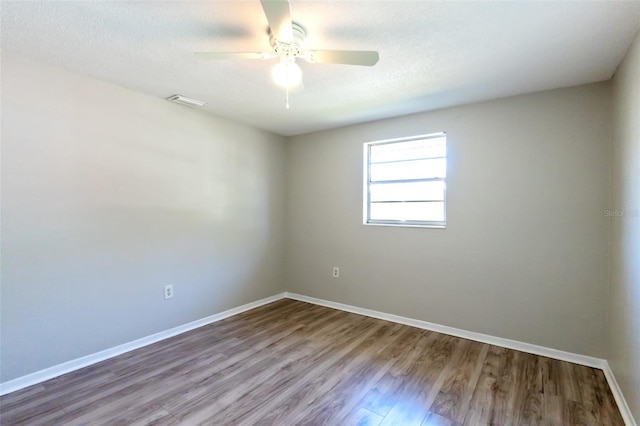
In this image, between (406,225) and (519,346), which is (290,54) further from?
(519,346)

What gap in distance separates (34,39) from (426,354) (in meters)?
3.74

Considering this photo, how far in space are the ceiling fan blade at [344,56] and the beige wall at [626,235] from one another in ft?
5.22

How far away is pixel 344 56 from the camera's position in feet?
5.54

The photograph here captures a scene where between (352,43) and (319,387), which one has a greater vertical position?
(352,43)

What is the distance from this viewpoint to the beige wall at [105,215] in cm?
212

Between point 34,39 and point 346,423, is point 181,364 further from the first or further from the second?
point 34,39

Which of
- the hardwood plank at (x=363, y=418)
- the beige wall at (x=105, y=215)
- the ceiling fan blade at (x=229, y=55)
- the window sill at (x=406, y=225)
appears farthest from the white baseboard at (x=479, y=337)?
the ceiling fan blade at (x=229, y=55)

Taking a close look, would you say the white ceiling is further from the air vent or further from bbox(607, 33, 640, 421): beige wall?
bbox(607, 33, 640, 421): beige wall

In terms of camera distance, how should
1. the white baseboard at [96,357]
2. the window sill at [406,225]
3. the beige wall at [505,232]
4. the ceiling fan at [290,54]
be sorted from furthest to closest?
the window sill at [406,225] → the beige wall at [505,232] → the white baseboard at [96,357] → the ceiling fan at [290,54]

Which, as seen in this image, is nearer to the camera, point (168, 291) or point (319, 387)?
point (319, 387)

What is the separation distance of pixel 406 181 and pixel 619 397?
7.87ft

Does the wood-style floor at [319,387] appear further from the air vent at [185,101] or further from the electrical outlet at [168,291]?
the air vent at [185,101]

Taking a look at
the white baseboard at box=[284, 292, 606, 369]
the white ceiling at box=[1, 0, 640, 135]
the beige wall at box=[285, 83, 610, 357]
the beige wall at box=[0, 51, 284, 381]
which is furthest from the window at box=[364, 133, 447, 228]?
the beige wall at box=[0, 51, 284, 381]

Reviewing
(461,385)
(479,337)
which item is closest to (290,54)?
(461,385)
